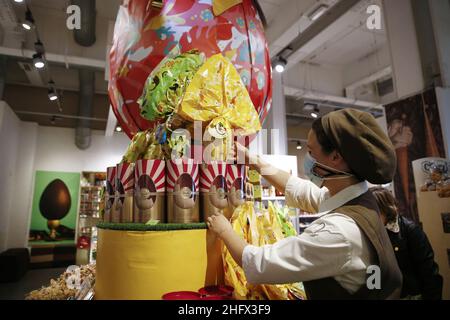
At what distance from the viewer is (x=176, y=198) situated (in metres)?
1.02

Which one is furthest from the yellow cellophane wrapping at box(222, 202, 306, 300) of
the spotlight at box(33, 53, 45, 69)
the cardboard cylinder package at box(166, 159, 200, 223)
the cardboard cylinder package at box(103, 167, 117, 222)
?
the spotlight at box(33, 53, 45, 69)

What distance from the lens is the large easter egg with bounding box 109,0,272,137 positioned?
139 centimetres

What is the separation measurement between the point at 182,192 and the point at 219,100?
1.24 ft

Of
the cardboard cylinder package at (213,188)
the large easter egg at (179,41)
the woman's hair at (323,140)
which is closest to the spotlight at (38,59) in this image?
the large easter egg at (179,41)

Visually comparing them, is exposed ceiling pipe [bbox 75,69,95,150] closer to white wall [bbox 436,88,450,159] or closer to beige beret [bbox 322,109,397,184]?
white wall [bbox 436,88,450,159]

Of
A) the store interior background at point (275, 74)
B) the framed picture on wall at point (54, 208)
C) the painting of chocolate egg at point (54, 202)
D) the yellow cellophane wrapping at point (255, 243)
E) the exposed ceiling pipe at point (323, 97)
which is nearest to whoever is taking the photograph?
the yellow cellophane wrapping at point (255, 243)

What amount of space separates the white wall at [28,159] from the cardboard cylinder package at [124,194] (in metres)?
7.45

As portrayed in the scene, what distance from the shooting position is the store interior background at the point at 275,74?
134 inches

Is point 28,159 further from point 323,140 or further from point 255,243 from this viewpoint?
point 323,140

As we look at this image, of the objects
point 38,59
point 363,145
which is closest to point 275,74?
point 38,59

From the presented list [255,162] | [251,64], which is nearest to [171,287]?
[255,162]

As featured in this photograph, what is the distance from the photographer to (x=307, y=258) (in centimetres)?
83

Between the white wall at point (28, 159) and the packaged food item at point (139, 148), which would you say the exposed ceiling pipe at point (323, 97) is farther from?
the packaged food item at point (139, 148)

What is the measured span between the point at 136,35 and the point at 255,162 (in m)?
0.88
